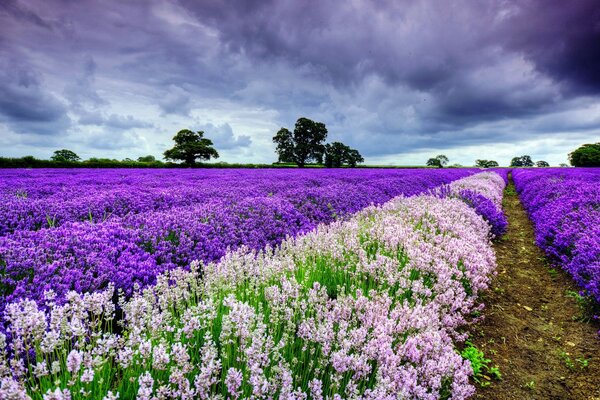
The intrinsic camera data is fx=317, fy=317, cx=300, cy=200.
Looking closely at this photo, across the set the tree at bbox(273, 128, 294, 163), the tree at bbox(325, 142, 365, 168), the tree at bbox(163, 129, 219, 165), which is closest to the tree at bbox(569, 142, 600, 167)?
the tree at bbox(325, 142, 365, 168)

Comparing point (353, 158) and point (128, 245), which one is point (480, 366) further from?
point (353, 158)

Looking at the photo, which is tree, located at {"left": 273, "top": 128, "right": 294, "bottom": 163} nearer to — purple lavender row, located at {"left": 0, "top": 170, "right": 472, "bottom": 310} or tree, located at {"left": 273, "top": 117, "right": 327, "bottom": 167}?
tree, located at {"left": 273, "top": 117, "right": 327, "bottom": 167}

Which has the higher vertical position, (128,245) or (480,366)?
(128,245)

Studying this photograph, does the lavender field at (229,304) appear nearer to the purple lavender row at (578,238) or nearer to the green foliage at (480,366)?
the green foliage at (480,366)

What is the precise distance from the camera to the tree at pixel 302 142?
57.9 metres

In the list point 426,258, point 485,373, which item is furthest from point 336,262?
point 485,373

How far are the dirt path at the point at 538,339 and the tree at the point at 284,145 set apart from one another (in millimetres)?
52364

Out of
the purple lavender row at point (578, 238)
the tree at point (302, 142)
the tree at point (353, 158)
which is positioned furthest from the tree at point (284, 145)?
the purple lavender row at point (578, 238)

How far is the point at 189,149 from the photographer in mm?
48312

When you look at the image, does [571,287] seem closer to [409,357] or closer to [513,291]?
[513,291]

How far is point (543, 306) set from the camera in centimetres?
502

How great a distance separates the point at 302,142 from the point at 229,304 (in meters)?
57.5

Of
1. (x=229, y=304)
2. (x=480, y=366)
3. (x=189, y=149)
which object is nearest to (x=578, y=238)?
(x=480, y=366)

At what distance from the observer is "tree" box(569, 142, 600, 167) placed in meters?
52.0
